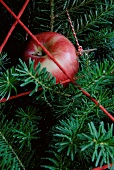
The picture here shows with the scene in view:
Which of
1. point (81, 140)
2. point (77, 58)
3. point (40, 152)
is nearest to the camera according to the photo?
point (81, 140)

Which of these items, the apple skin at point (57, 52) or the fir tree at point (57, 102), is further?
the apple skin at point (57, 52)

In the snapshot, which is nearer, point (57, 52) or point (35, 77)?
point (35, 77)

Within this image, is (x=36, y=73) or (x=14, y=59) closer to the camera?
(x=36, y=73)

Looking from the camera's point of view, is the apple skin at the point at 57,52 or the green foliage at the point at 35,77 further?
the apple skin at the point at 57,52

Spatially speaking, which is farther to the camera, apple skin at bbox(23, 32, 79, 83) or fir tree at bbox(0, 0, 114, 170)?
apple skin at bbox(23, 32, 79, 83)

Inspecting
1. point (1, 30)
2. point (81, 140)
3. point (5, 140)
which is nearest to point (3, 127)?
point (5, 140)

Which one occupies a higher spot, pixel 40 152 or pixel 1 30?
pixel 1 30

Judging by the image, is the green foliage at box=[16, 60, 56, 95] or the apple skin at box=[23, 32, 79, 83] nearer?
the green foliage at box=[16, 60, 56, 95]

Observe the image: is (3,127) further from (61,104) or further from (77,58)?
(77,58)
